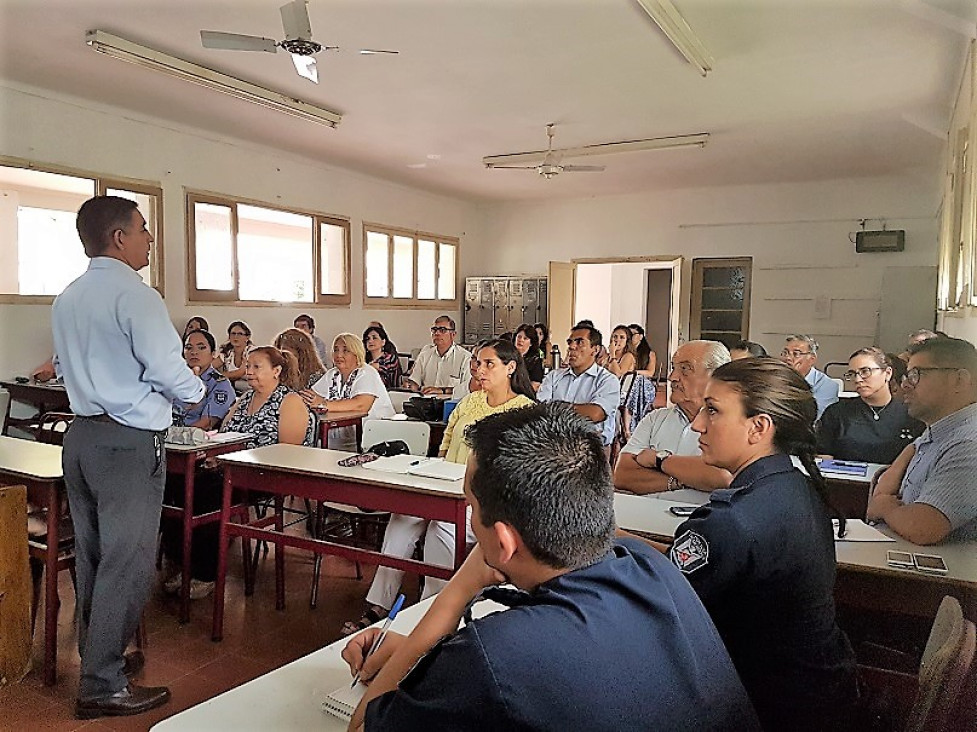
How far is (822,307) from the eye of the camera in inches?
364

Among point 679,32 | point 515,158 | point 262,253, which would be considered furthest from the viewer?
point 262,253

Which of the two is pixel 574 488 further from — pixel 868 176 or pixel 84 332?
pixel 868 176

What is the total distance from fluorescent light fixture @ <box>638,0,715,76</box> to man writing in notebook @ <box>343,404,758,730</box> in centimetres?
347

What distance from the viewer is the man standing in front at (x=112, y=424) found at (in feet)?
8.06

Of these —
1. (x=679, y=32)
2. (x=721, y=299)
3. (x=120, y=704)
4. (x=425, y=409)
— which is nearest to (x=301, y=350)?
(x=425, y=409)

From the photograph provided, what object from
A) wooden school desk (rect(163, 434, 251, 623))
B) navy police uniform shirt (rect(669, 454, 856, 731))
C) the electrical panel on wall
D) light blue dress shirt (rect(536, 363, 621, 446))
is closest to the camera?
navy police uniform shirt (rect(669, 454, 856, 731))

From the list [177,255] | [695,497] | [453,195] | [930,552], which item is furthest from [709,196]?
[930,552]

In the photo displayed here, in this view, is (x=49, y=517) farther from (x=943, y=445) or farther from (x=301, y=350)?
(x=943, y=445)

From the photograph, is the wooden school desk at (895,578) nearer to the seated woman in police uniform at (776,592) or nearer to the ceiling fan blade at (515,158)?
the seated woman in police uniform at (776,592)

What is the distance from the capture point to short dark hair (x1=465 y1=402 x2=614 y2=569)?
3.32ft

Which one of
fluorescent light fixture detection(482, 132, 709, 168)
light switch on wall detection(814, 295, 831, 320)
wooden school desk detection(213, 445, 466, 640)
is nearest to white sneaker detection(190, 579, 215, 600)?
wooden school desk detection(213, 445, 466, 640)

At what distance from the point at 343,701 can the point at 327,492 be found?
1788mm

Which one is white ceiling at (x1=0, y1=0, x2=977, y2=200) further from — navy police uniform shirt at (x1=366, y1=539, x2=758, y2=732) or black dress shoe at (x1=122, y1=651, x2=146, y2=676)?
navy police uniform shirt at (x1=366, y1=539, x2=758, y2=732)

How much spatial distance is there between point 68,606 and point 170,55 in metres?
3.67
